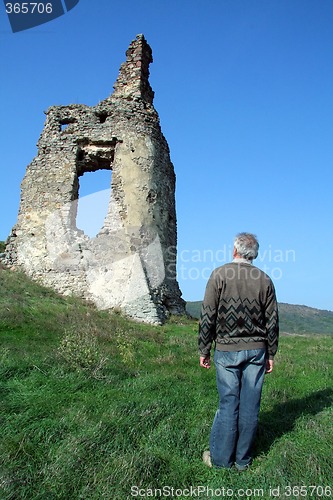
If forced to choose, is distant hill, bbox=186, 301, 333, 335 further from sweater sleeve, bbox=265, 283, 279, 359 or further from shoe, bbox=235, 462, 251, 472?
shoe, bbox=235, 462, 251, 472

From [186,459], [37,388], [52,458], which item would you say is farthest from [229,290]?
[37,388]

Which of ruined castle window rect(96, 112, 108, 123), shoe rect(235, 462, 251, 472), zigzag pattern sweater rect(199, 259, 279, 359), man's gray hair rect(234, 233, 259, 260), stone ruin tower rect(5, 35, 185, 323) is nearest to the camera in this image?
shoe rect(235, 462, 251, 472)

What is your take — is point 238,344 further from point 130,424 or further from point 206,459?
point 130,424

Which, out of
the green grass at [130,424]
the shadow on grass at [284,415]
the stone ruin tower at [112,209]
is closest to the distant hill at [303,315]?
the stone ruin tower at [112,209]

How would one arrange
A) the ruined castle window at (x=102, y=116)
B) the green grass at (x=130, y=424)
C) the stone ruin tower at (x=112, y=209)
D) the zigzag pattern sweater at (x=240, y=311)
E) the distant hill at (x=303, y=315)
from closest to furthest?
the green grass at (x=130, y=424), the zigzag pattern sweater at (x=240, y=311), the stone ruin tower at (x=112, y=209), the ruined castle window at (x=102, y=116), the distant hill at (x=303, y=315)

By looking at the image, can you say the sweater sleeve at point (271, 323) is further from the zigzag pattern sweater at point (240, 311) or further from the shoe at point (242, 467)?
the shoe at point (242, 467)

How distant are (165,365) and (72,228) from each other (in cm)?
767

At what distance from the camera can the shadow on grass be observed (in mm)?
3758

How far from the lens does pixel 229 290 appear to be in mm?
3533

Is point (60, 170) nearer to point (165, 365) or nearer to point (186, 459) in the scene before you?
point (165, 365)

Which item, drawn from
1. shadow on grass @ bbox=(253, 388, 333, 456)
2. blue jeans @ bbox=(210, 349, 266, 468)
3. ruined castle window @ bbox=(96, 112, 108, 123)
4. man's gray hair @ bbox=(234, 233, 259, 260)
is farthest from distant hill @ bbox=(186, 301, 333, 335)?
blue jeans @ bbox=(210, 349, 266, 468)

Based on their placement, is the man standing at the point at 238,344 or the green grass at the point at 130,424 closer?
the green grass at the point at 130,424

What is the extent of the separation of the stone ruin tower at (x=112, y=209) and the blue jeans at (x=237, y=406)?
8091 millimetres

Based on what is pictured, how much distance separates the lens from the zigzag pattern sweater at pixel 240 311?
3482mm
